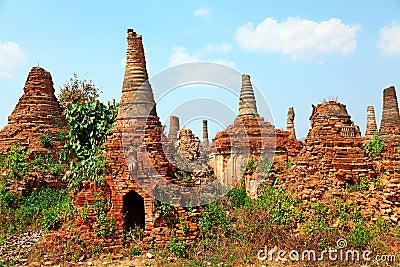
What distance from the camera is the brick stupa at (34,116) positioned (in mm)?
14773

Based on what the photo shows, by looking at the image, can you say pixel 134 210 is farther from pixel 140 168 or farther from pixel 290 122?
pixel 290 122

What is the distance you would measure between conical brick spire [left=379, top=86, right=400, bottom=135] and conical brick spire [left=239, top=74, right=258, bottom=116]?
213 inches

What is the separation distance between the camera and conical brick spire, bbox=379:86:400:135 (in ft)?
56.3

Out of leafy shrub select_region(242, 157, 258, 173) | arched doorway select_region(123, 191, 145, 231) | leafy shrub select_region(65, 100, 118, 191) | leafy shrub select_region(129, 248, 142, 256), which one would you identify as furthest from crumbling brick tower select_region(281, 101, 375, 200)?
leafy shrub select_region(65, 100, 118, 191)

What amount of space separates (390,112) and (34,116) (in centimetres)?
1418

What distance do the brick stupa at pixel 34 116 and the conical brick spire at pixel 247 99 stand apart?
7.27 m

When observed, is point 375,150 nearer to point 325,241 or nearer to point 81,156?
point 325,241

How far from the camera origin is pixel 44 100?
51.5 ft

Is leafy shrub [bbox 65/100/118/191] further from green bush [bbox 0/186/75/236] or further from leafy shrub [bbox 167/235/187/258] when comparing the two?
leafy shrub [bbox 167/235/187/258]

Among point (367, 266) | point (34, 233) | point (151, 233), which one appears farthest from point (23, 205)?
point (367, 266)

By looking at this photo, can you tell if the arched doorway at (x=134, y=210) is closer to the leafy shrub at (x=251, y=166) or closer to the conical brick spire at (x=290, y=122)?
the leafy shrub at (x=251, y=166)

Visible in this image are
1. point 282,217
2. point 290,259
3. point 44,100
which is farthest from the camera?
point 44,100

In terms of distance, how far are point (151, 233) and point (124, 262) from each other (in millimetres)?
917

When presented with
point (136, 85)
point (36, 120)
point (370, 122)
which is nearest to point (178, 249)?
point (136, 85)
